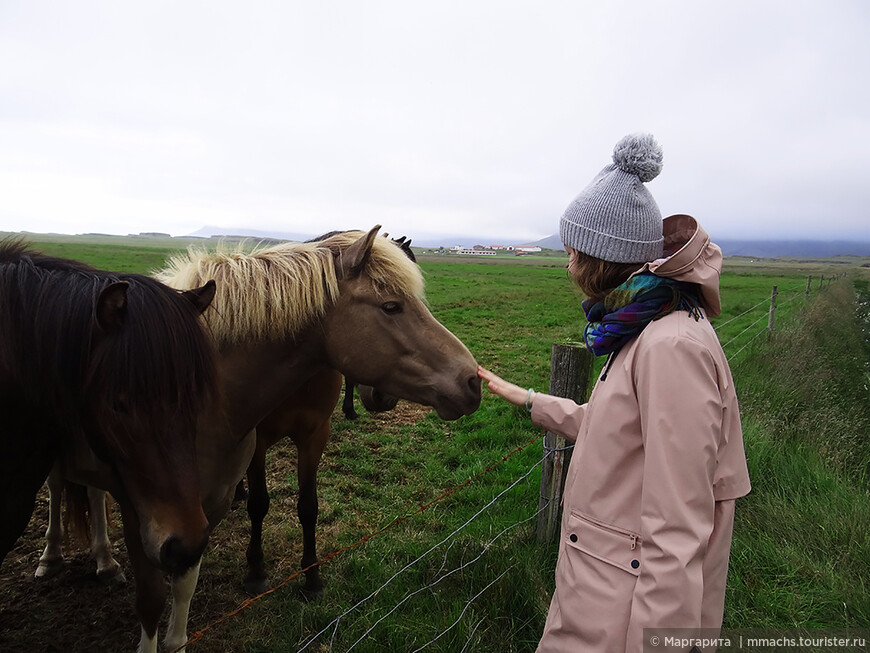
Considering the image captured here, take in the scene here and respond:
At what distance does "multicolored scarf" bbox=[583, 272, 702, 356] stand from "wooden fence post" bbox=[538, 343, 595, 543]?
1367mm

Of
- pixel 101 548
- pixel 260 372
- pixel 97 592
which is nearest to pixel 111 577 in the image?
pixel 97 592

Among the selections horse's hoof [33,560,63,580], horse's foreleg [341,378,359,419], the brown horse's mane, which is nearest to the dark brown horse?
the brown horse's mane

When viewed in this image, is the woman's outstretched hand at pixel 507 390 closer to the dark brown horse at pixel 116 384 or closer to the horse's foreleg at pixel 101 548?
the dark brown horse at pixel 116 384

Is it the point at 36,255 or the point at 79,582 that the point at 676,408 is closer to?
the point at 36,255

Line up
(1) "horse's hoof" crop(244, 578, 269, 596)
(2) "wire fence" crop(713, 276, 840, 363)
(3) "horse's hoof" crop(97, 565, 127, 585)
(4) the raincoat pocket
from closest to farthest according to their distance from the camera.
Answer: (4) the raincoat pocket, (1) "horse's hoof" crop(244, 578, 269, 596), (3) "horse's hoof" crop(97, 565, 127, 585), (2) "wire fence" crop(713, 276, 840, 363)

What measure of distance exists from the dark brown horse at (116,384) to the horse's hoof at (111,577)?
2.20m

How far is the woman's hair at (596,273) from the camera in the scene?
5.57 ft

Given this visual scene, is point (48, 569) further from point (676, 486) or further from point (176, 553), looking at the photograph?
point (676, 486)

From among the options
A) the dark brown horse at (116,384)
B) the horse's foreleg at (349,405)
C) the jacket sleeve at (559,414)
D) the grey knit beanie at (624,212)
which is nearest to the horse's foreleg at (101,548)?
the dark brown horse at (116,384)

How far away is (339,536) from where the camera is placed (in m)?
3.99

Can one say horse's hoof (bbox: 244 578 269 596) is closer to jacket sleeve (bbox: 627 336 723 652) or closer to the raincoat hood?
jacket sleeve (bbox: 627 336 723 652)

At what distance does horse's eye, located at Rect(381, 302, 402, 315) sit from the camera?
97.8 inches

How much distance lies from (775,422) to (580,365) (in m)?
3.26

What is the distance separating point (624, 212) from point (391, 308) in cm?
127
